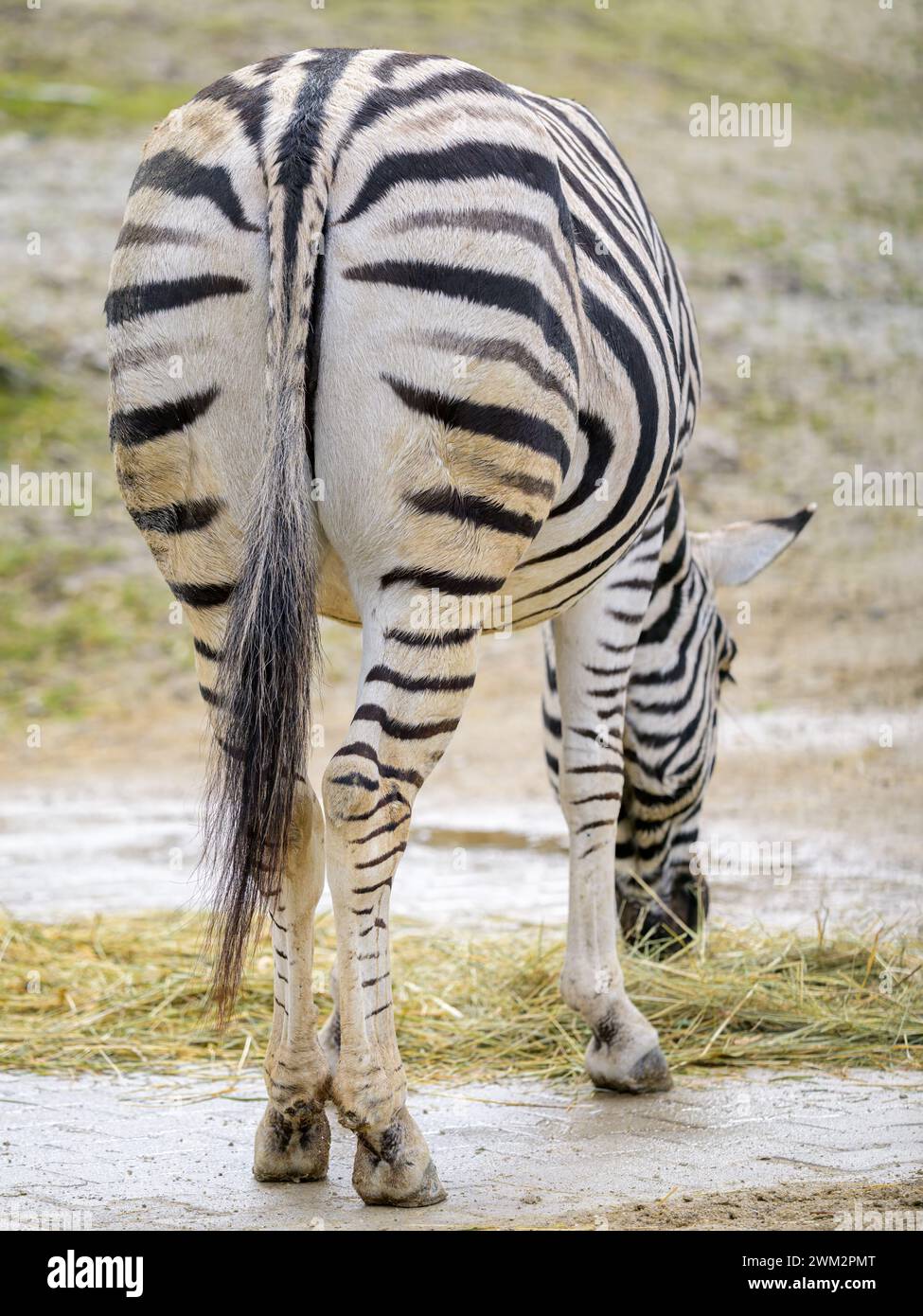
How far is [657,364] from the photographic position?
12.6 ft

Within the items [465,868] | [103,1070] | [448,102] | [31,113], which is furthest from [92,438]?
[448,102]

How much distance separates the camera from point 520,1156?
3789 mm

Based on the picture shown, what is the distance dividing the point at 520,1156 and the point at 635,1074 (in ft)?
1.94

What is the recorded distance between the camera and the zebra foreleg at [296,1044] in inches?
137

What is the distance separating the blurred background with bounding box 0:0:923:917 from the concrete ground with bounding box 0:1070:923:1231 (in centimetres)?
185

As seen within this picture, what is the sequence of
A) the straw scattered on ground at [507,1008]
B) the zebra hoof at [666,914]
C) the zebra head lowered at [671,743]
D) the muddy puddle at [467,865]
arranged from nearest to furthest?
the straw scattered on ground at [507,1008]
the zebra head lowered at [671,743]
the zebra hoof at [666,914]
the muddy puddle at [467,865]

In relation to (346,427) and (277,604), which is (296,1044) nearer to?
(277,604)

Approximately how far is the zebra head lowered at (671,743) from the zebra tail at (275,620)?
2.01 metres

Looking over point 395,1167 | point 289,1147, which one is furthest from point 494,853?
point 395,1167

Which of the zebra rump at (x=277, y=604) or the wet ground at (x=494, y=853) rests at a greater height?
the zebra rump at (x=277, y=604)

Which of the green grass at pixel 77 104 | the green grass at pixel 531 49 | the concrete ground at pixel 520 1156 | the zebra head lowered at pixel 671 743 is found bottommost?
the concrete ground at pixel 520 1156

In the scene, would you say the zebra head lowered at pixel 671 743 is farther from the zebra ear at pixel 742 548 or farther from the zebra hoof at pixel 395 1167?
the zebra hoof at pixel 395 1167

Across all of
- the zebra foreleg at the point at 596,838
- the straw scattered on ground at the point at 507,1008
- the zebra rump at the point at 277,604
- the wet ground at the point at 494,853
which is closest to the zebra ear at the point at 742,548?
the wet ground at the point at 494,853

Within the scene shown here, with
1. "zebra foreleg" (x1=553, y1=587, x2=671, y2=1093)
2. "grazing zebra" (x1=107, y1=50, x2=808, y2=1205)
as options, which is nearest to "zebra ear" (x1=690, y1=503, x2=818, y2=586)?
"zebra foreleg" (x1=553, y1=587, x2=671, y2=1093)
